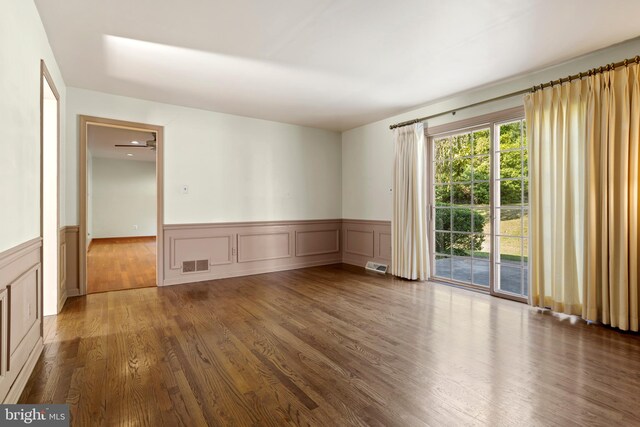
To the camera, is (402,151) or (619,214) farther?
(402,151)

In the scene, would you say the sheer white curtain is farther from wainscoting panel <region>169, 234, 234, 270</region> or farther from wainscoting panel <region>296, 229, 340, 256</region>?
wainscoting panel <region>169, 234, 234, 270</region>

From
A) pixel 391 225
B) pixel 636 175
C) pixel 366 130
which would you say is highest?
pixel 366 130

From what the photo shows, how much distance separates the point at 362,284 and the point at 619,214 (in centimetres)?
291

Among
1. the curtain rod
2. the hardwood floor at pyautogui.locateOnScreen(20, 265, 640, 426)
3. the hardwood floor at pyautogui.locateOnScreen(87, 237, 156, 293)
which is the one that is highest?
the curtain rod

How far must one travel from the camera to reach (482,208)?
4203mm

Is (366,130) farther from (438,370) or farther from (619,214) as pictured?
(438,370)

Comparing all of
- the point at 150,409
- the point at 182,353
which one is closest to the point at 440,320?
the point at 182,353

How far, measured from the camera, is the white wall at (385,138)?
10.5 feet

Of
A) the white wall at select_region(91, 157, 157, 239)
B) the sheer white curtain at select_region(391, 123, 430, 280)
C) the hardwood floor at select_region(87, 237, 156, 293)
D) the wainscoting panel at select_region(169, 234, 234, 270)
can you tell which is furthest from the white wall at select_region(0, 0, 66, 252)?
the white wall at select_region(91, 157, 157, 239)

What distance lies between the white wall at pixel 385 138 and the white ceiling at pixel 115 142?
13.9 feet

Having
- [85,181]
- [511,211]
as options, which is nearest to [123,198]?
[85,181]

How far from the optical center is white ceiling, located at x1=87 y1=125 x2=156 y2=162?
6570 mm

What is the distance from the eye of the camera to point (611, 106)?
9.57ft

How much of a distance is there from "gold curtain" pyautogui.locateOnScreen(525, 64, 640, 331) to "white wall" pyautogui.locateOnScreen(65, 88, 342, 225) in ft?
11.7
